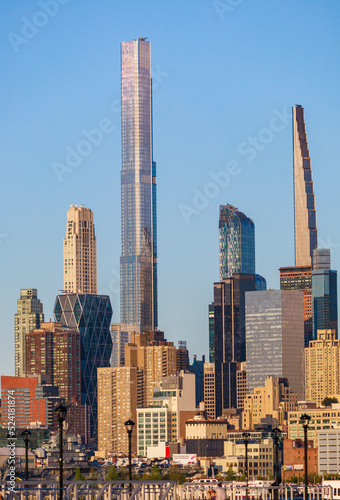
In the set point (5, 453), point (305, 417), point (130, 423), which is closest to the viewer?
point (130, 423)

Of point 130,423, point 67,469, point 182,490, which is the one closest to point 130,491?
point 182,490

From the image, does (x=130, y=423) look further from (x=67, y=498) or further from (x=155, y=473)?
(x=155, y=473)

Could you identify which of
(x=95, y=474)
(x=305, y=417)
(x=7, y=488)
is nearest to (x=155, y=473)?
(x=95, y=474)

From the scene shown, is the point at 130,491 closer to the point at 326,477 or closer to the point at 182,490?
the point at 182,490

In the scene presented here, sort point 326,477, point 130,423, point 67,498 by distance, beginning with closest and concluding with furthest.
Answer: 1. point 67,498
2. point 130,423
3. point 326,477

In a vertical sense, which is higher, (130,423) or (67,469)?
(130,423)

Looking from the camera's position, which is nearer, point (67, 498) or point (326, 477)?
point (67, 498)

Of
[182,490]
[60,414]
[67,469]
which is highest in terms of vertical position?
[60,414]

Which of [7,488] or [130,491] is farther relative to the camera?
[130,491]

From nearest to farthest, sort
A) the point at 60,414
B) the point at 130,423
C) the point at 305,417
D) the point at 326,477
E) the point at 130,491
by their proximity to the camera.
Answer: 1. the point at 130,491
2. the point at 60,414
3. the point at 130,423
4. the point at 305,417
5. the point at 326,477
